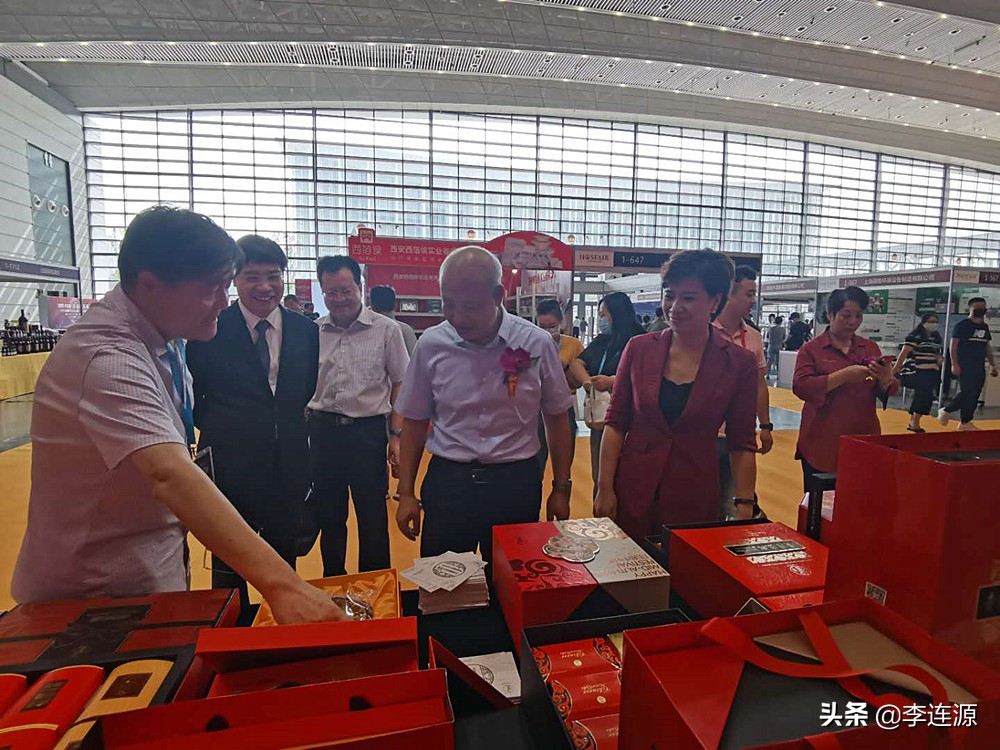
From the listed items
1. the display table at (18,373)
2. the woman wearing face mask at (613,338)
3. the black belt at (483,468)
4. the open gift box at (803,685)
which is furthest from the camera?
the display table at (18,373)

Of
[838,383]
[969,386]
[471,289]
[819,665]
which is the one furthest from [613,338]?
[969,386]

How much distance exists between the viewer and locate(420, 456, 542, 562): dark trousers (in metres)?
1.78

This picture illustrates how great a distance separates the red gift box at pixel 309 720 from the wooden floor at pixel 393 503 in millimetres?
2316

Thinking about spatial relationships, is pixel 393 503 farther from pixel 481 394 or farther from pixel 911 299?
pixel 911 299

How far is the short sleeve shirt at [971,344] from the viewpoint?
6.18 metres

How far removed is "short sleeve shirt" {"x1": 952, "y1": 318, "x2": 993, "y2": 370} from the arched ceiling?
793 cm

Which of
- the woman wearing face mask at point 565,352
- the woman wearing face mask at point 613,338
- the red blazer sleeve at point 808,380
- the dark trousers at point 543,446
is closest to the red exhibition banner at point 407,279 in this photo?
the woman wearing face mask at point 565,352

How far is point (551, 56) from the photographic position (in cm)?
1328

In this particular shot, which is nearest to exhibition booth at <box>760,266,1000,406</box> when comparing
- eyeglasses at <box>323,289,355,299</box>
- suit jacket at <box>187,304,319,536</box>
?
eyeglasses at <box>323,289,355,299</box>

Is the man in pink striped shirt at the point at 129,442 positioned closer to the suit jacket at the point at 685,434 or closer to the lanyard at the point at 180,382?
the lanyard at the point at 180,382

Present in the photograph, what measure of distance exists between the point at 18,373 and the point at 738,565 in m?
11.5

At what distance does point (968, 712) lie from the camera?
1.49 ft

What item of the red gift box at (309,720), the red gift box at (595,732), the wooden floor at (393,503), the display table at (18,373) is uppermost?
the red gift box at (309,720)

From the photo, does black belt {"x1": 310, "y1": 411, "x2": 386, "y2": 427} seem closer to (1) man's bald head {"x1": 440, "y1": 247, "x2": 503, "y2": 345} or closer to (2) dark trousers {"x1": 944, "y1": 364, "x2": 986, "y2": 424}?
(1) man's bald head {"x1": 440, "y1": 247, "x2": 503, "y2": 345}
